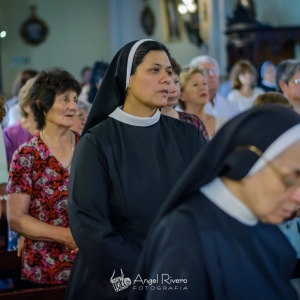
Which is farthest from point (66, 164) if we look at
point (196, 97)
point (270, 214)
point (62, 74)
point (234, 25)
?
point (234, 25)

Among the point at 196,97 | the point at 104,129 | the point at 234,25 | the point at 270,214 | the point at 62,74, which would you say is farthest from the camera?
the point at 234,25

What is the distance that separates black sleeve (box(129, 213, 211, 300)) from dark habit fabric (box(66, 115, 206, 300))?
0.90 m

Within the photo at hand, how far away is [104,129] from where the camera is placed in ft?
9.79

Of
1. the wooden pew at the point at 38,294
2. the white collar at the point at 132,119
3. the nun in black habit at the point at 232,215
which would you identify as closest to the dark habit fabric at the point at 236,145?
the nun in black habit at the point at 232,215

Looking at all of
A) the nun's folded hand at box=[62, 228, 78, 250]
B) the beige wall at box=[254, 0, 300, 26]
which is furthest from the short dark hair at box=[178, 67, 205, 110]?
the beige wall at box=[254, 0, 300, 26]

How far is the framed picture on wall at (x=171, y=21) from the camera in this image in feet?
51.1

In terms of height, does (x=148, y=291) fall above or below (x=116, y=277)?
above

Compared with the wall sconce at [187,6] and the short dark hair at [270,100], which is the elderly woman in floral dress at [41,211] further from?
the wall sconce at [187,6]

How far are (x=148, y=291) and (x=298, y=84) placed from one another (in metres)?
3.78

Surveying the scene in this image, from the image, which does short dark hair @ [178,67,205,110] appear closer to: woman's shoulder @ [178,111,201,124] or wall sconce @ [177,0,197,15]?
woman's shoulder @ [178,111,201,124]

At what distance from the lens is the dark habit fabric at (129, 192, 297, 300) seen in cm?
185

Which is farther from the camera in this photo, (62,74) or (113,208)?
(62,74)

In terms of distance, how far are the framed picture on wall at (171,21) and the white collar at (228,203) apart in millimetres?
13916

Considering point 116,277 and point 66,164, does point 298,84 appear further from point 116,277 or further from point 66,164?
point 116,277
